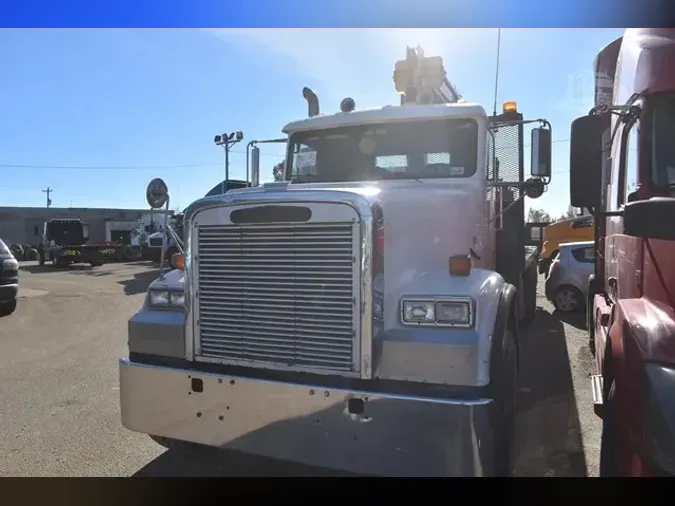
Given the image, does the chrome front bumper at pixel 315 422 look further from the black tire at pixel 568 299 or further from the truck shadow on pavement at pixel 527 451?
the black tire at pixel 568 299

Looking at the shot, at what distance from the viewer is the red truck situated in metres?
2.16

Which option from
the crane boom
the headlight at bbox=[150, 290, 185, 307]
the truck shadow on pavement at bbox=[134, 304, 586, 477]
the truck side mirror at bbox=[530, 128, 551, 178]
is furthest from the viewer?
the crane boom

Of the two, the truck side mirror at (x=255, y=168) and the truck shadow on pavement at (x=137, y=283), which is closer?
the truck side mirror at (x=255, y=168)

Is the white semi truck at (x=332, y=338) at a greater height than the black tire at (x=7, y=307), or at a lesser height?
greater

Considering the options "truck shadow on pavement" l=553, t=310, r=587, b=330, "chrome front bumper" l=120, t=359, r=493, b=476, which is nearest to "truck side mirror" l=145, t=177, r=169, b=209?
"chrome front bumper" l=120, t=359, r=493, b=476

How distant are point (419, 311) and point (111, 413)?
3140 millimetres

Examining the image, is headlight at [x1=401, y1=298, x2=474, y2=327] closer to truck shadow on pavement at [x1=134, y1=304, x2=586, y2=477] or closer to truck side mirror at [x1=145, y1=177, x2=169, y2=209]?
truck shadow on pavement at [x1=134, y1=304, x2=586, y2=477]

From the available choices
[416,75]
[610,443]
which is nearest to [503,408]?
[610,443]

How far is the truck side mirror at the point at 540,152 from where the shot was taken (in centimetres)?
397

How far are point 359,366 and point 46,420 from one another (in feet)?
10.2

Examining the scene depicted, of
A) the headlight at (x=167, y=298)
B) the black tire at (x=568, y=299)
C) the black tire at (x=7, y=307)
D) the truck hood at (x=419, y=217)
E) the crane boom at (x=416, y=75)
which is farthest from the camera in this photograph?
→ the black tire at (x=568, y=299)

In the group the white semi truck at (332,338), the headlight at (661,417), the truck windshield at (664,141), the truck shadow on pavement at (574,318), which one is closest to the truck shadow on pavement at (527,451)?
the white semi truck at (332,338)

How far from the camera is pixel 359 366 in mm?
2787

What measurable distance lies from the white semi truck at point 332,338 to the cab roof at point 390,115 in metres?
0.80
